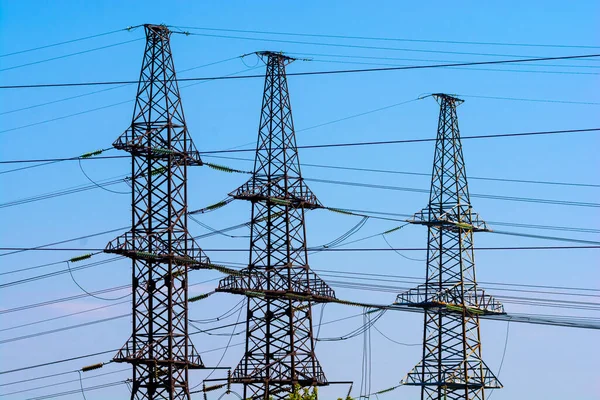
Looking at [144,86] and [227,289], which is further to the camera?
[227,289]

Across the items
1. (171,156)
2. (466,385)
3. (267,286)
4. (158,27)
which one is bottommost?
(466,385)

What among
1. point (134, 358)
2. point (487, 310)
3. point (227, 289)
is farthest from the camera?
point (487, 310)

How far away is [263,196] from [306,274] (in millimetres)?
5416

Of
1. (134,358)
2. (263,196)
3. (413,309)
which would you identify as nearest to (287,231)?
(263,196)

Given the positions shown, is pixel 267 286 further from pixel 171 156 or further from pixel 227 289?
pixel 171 156

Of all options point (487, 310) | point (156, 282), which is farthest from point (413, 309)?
point (156, 282)

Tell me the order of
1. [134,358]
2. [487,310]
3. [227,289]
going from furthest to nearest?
[487,310], [227,289], [134,358]

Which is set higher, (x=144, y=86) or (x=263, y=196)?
(x=144, y=86)

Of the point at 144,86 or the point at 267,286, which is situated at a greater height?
the point at 144,86

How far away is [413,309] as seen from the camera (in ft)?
314

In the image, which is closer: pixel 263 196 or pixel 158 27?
pixel 158 27

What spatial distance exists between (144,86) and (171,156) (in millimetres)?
4096

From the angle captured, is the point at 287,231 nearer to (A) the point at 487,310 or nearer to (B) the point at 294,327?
(B) the point at 294,327

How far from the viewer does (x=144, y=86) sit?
84312mm
